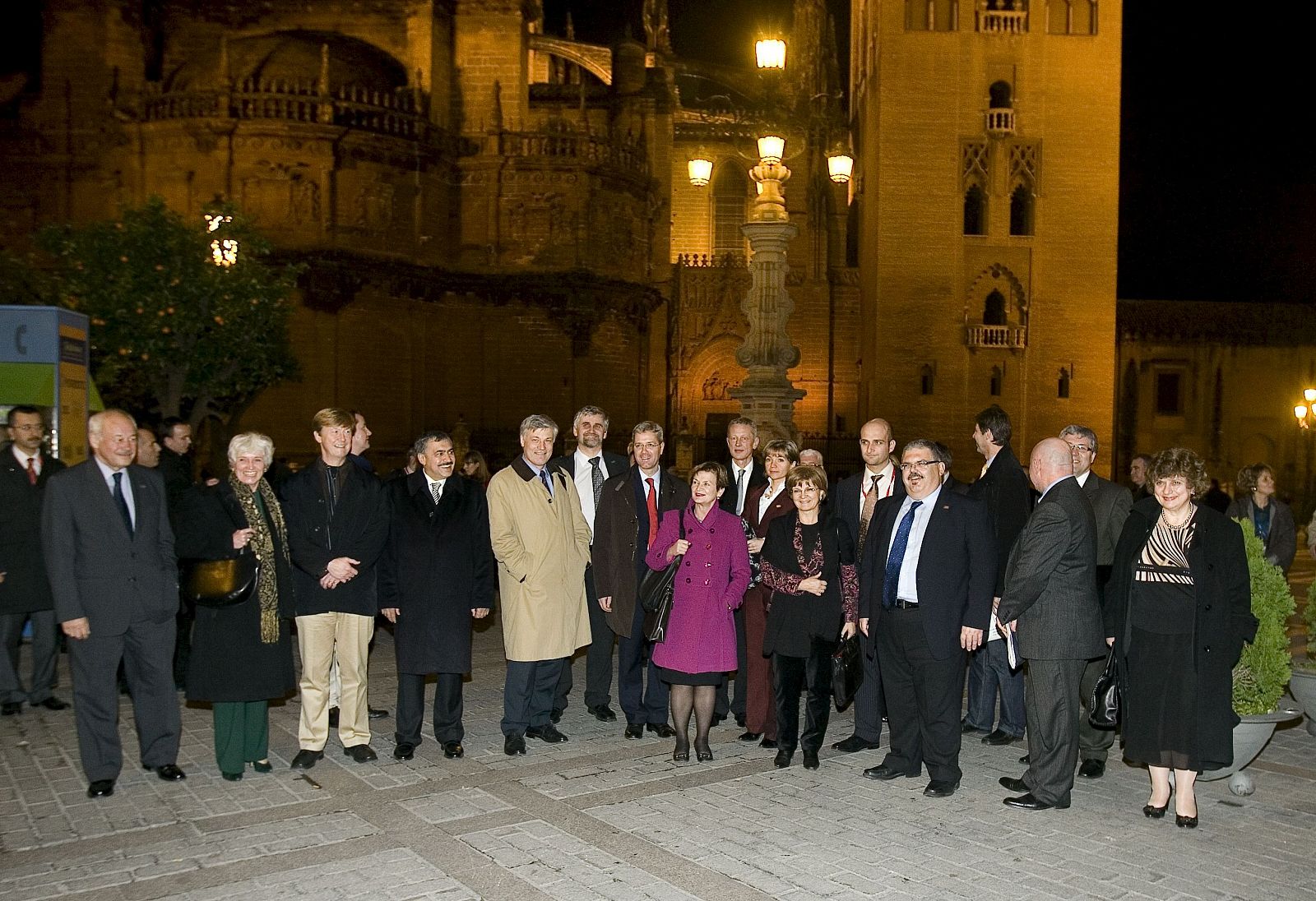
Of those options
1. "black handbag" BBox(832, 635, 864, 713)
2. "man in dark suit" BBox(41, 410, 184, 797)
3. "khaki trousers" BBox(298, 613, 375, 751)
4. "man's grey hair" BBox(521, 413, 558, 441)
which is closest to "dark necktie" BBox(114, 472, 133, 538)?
"man in dark suit" BBox(41, 410, 184, 797)

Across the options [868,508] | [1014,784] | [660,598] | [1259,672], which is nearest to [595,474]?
[660,598]

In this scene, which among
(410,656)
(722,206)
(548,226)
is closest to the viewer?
(410,656)

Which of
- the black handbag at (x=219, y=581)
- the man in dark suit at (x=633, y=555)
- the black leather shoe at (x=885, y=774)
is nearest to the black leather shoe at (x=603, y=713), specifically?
the man in dark suit at (x=633, y=555)

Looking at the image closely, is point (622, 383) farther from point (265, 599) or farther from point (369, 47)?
point (265, 599)

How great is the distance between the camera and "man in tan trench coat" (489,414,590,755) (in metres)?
7.45

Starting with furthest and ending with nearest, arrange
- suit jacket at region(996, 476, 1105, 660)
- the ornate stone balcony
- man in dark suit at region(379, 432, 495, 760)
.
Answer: the ornate stone balcony < man in dark suit at region(379, 432, 495, 760) < suit jacket at region(996, 476, 1105, 660)

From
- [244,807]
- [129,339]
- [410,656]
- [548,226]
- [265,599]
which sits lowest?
[244,807]

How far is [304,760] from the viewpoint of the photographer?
6.94 m

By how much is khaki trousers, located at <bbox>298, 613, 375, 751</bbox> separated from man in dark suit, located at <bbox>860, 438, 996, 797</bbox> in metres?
3.39

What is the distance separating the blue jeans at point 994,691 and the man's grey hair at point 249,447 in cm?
513

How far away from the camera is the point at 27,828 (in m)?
5.77

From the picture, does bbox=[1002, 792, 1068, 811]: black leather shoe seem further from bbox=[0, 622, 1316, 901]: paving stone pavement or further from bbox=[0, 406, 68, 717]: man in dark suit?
bbox=[0, 406, 68, 717]: man in dark suit

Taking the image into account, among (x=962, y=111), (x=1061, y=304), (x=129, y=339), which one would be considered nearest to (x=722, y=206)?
(x=962, y=111)

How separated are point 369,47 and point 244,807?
31.1 metres
